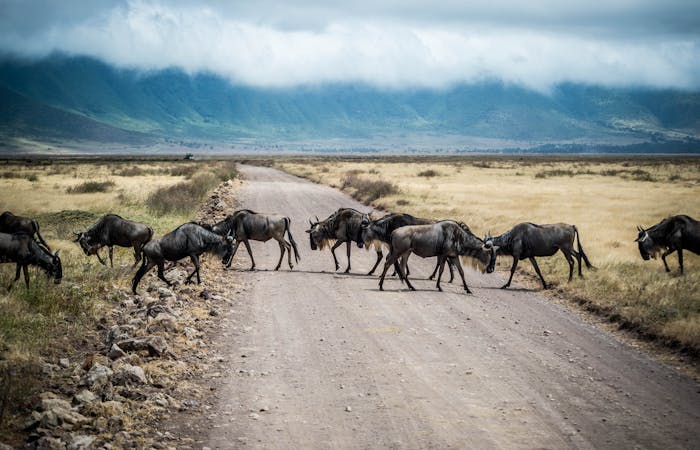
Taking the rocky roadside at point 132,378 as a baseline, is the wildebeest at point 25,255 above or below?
above

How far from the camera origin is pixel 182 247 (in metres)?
15.8

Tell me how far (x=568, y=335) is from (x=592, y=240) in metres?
14.3

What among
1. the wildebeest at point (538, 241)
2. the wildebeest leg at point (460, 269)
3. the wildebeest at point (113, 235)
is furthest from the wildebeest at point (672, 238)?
the wildebeest at point (113, 235)

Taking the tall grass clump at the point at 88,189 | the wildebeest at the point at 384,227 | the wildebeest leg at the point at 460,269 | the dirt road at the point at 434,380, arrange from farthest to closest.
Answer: the tall grass clump at the point at 88,189
the wildebeest at the point at 384,227
the wildebeest leg at the point at 460,269
the dirt road at the point at 434,380

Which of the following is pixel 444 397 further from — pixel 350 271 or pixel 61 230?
pixel 61 230

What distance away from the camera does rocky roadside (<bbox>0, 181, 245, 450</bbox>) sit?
305 inches

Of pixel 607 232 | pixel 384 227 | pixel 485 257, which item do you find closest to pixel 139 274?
pixel 384 227

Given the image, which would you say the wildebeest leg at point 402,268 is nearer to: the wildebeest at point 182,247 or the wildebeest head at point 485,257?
the wildebeest head at point 485,257

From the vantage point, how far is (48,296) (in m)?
12.8

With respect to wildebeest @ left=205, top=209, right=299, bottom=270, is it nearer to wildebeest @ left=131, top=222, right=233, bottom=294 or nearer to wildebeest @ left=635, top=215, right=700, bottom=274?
wildebeest @ left=131, top=222, right=233, bottom=294

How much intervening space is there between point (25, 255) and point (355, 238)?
926 centimetres

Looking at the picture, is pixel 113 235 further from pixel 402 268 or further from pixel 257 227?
pixel 402 268

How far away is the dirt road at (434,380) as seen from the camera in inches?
315

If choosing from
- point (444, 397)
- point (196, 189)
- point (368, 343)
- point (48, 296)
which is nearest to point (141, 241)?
point (48, 296)
